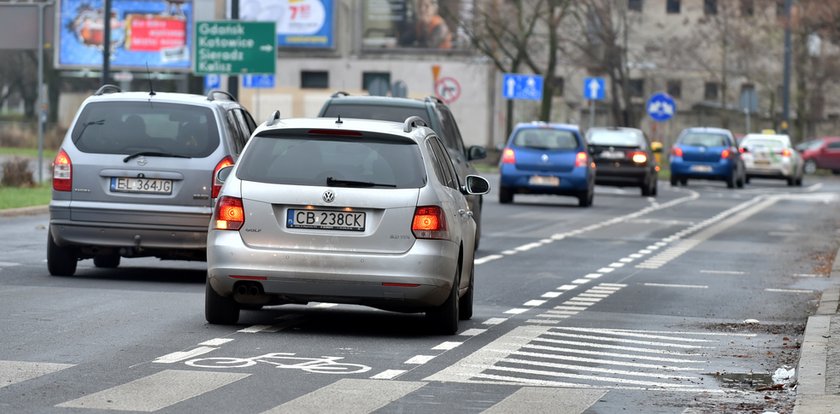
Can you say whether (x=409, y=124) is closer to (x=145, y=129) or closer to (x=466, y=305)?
(x=466, y=305)

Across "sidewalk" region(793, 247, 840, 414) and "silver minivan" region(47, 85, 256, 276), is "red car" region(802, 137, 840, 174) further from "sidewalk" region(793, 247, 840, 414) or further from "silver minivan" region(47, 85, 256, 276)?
"sidewalk" region(793, 247, 840, 414)

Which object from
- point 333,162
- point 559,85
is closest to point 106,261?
point 333,162

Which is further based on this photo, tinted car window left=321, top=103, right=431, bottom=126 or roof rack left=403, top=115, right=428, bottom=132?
tinted car window left=321, top=103, right=431, bottom=126

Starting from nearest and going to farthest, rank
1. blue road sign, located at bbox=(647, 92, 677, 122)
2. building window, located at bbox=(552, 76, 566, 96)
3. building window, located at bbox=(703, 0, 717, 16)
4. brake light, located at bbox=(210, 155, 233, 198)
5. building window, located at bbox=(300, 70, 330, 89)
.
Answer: brake light, located at bbox=(210, 155, 233, 198) < blue road sign, located at bbox=(647, 92, 677, 122) < building window, located at bbox=(300, 70, 330, 89) < building window, located at bbox=(703, 0, 717, 16) < building window, located at bbox=(552, 76, 566, 96)

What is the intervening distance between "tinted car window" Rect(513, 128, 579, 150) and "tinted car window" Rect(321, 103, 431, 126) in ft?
47.8

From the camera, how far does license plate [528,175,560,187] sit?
115ft

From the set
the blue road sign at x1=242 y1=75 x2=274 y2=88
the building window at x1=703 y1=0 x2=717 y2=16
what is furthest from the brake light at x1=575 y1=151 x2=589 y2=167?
the building window at x1=703 y1=0 x2=717 y2=16

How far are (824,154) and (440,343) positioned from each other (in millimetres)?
62180

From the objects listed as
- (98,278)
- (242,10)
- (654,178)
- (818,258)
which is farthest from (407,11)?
(98,278)

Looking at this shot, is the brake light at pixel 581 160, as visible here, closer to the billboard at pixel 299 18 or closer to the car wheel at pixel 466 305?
the car wheel at pixel 466 305

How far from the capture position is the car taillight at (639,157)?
41594 millimetres

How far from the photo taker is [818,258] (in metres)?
23.0

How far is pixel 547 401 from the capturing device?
9.50m

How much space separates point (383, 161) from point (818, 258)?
38.1 ft
